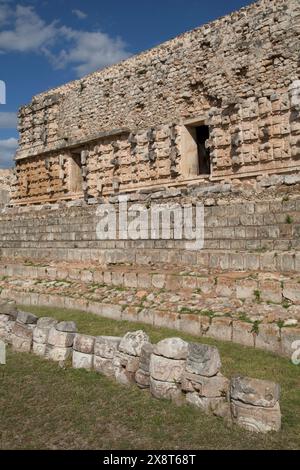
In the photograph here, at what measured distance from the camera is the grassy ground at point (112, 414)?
12.8 ft

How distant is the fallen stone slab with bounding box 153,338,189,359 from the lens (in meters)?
4.76

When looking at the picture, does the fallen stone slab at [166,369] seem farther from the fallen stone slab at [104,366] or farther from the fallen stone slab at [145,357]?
the fallen stone slab at [104,366]

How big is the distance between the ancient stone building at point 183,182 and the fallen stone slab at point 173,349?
1.87 metres

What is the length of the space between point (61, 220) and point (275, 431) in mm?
12051

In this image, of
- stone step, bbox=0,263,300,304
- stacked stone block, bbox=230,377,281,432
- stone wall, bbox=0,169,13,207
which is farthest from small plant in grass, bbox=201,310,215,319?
stone wall, bbox=0,169,13,207

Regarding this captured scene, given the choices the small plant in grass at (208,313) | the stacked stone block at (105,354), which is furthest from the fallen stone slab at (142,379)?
the small plant in grass at (208,313)

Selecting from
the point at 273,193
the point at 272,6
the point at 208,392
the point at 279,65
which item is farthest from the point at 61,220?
the point at 208,392

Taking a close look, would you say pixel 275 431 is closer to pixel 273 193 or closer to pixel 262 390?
pixel 262 390

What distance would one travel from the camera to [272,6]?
13.3 m

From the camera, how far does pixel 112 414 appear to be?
450 centimetres

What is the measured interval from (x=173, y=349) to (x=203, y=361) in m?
0.40

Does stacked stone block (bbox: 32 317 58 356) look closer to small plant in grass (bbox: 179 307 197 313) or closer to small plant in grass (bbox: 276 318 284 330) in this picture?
small plant in grass (bbox: 179 307 197 313)
